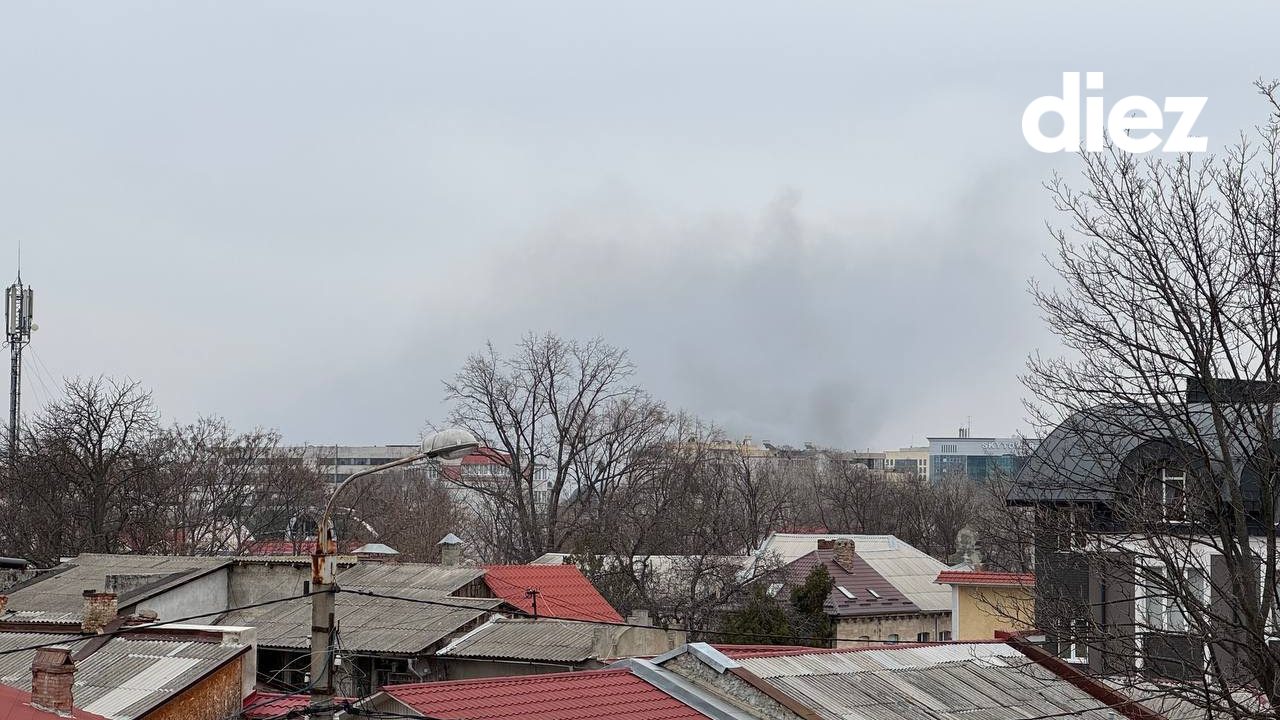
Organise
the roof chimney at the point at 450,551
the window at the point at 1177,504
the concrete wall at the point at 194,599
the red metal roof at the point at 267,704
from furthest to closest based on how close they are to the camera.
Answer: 1. the roof chimney at the point at 450,551
2. the concrete wall at the point at 194,599
3. the red metal roof at the point at 267,704
4. the window at the point at 1177,504

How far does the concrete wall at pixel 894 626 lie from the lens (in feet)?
152

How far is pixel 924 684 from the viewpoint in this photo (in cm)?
1620

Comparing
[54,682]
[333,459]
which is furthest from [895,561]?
[333,459]

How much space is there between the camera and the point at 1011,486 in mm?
18406

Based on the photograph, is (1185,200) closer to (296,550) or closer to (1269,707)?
(1269,707)

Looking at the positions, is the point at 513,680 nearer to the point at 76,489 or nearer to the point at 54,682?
the point at 54,682

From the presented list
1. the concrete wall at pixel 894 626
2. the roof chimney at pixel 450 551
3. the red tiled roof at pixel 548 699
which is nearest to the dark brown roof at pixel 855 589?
the concrete wall at pixel 894 626

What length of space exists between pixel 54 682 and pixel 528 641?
10308 millimetres

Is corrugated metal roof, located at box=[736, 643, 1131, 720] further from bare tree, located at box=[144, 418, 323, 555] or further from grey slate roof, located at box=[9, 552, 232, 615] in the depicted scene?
bare tree, located at box=[144, 418, 323, 555]

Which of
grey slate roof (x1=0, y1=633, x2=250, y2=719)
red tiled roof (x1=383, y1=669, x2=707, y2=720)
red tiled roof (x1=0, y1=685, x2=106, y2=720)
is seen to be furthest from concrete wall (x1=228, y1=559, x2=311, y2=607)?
red tiled roof (x1=383, y1=669, x2=707, y2=720)

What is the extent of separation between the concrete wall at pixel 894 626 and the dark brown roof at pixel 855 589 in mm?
234

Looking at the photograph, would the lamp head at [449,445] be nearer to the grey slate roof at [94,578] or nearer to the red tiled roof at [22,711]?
the red tiled roof at [22,711]

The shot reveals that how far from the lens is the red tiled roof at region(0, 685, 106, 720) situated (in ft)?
47.2

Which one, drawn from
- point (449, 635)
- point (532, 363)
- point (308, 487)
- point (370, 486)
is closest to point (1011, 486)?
point (449, 635)
